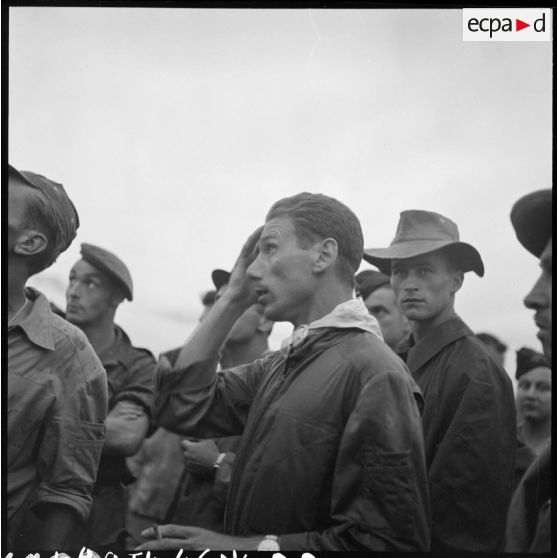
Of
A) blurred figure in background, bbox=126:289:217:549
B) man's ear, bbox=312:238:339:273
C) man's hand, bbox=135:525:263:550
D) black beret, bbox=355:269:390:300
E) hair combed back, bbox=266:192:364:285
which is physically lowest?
man's hand, bbox=135:525:263:550

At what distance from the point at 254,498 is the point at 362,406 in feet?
1.83

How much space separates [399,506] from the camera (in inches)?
147

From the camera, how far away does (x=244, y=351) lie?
13.2 ft

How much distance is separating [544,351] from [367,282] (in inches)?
32.2

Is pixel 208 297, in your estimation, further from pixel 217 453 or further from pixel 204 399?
pixel 217 453

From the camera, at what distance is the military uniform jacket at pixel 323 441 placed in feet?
12.2

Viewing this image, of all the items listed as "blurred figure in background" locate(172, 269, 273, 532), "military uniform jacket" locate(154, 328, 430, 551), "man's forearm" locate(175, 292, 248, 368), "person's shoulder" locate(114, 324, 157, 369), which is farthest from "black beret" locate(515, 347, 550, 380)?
"person's shoulder" locate(114, 324, 157, 369)

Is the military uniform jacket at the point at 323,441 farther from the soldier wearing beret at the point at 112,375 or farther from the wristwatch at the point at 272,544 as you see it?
the soldier wearing beret at the point at 112,375

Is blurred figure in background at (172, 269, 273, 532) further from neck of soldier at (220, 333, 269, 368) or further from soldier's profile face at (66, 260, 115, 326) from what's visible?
soldier's profile face at (66, 260, 115, 326)

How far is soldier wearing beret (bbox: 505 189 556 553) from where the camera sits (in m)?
3.96

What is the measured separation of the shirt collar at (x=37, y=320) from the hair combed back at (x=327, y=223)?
1019 mm

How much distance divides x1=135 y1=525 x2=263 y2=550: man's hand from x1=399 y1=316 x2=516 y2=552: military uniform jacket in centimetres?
77

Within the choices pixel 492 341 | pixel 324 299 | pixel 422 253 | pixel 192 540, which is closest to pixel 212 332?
pixel 324 299

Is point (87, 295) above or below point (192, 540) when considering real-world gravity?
above
